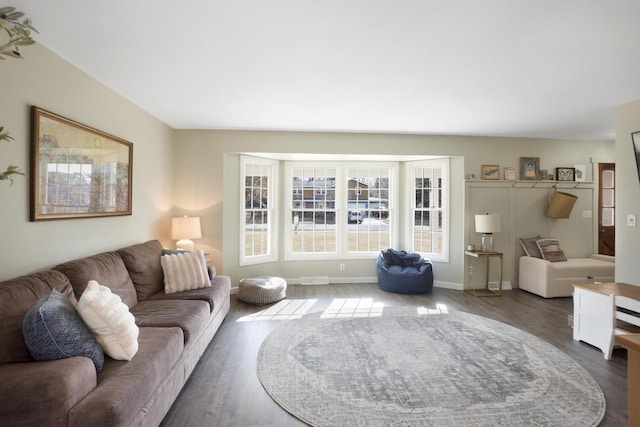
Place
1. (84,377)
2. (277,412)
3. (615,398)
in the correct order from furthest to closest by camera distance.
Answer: (615,398) < (277,412) < (84,377)

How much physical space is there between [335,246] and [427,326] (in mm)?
2401

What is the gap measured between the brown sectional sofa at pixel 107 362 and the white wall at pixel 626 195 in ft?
15.0

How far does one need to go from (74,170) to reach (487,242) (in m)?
5.65

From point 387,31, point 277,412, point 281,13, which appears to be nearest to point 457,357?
point 277,412

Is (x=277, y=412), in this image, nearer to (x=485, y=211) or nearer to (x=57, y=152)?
(x=57, y=152)

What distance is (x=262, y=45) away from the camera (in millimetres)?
2344

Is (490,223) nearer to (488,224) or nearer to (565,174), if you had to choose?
(488,224)

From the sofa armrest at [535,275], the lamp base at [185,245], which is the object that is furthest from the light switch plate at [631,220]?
the lamp base at [185,245]

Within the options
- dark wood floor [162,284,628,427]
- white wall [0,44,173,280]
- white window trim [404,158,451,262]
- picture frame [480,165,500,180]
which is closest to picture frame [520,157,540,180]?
picture frame [480,165,500,180]

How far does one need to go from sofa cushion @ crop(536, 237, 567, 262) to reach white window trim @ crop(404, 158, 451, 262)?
1.46 meters

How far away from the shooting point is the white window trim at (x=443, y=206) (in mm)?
5395

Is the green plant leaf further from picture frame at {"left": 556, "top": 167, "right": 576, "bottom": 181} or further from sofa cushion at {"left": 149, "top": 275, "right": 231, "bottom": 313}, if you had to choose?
picture frame at {"left": 556, "top": 167, "right": 576, "bottom": 181}

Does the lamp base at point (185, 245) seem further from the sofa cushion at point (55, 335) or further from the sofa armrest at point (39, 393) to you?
the sofa armrest at point (39, 393)

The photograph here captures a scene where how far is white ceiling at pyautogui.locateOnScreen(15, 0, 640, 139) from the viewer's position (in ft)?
6.34
